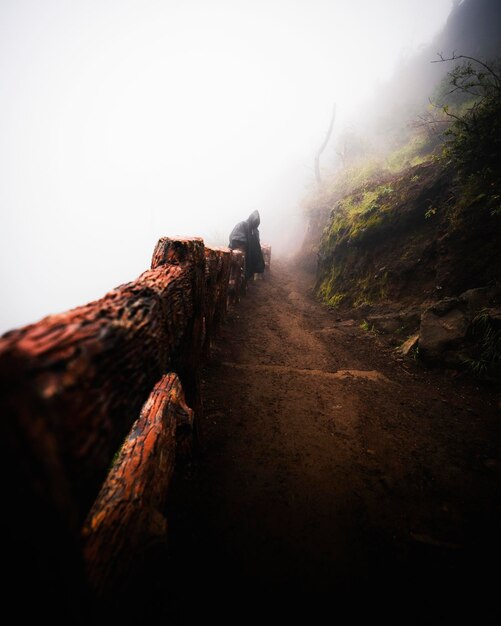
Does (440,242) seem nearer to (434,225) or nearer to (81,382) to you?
(434,225)

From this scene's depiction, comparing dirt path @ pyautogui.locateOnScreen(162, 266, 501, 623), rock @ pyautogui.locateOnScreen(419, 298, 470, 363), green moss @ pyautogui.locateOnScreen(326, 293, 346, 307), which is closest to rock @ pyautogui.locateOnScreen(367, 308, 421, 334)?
rock @ pyautogui.locateOnScreen(419, 298, 470, 363)

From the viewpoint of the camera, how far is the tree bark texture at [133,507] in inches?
46.3

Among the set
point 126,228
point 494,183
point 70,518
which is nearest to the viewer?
point 70,518

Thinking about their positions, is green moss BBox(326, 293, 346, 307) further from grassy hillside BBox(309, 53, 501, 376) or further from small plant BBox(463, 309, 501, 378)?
small plant BBox(463, 309, 501, 378)

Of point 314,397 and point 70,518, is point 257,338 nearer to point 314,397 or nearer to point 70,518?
point 314,397

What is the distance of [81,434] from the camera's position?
704 mm

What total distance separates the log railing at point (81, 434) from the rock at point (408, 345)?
3615 mm

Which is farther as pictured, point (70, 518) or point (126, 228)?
point (126, 228)

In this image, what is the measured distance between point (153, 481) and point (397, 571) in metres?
1.48

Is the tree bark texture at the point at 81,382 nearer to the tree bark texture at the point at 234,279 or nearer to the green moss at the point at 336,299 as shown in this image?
the tree bark texture at the point at 234,279

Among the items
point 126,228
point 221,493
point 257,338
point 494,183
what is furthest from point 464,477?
point 126,228

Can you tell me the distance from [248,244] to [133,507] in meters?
7.66

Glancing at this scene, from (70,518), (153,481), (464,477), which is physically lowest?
(464,477)

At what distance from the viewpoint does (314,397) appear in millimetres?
3127
